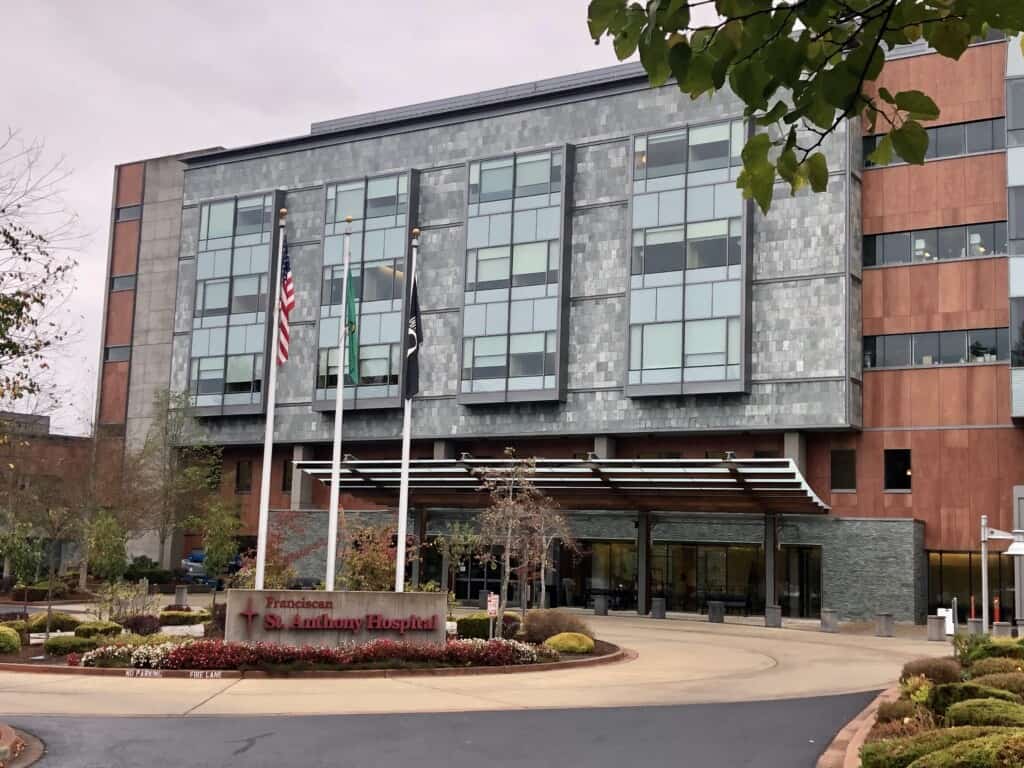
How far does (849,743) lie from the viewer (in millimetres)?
17219

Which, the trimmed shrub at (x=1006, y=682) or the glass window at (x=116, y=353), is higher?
the glass window at (x=116, y=353)

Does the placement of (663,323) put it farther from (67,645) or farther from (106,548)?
(67,645)

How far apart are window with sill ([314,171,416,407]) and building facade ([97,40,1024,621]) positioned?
0.15 meters

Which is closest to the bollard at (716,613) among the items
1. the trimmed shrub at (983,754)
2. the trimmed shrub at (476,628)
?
the trimmed shrub at (476,628)

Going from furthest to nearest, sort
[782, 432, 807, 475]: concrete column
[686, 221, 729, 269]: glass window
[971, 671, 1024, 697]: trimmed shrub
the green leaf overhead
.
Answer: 1. [686, 221, 729, 269]: glass window
2. [782, 432, 807, 475]: concrete column
3. [971, 671, 1024, 697]: trimmed shrub
4. the green leaf overhead

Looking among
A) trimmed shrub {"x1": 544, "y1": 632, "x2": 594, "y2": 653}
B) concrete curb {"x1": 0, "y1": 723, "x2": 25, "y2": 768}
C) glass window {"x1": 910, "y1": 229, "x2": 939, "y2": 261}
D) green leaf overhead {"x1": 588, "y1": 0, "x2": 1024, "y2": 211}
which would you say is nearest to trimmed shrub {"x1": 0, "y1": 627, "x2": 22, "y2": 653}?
concrete curb {"x1": 0, "y1": 723, "x2": 25, "y2": 768}

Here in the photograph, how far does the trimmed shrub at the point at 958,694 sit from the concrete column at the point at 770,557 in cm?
3379

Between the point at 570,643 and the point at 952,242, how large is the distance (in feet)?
98.9

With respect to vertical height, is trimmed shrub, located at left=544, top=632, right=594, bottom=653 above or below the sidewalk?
above

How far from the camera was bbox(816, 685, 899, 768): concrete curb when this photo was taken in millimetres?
15597

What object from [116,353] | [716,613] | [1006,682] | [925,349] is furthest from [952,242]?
[116,353]

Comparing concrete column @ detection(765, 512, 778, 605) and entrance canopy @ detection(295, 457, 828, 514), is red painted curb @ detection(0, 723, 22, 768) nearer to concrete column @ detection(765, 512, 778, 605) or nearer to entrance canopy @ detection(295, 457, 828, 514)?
entrance canopy @ detection(295, 457, 828, 514)

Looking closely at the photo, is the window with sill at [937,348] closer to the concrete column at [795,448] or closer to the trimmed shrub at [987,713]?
the concrete column at [795,448]

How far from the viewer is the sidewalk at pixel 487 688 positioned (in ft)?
67.2
